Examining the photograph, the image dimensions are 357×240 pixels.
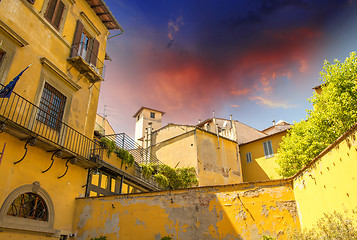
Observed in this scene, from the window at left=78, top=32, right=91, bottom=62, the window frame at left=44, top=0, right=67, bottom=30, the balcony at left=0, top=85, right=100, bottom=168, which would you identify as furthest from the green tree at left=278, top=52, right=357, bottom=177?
the window frame at left=44, top=0, right=67, bottom=30

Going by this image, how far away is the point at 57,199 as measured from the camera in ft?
30.8

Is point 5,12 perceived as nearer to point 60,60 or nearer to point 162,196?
point 60,60

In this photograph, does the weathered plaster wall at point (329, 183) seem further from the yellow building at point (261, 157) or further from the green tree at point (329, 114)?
the yellow building at point (261, 157)

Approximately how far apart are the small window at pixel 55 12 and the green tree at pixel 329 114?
43.8ft

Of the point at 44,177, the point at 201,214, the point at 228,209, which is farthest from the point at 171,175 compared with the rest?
the point at 228,209

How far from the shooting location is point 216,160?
21.4 meters

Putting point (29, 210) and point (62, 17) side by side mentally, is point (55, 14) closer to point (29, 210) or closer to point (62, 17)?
point (62, 17)

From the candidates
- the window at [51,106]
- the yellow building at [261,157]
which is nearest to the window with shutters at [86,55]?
the window at [51,106]

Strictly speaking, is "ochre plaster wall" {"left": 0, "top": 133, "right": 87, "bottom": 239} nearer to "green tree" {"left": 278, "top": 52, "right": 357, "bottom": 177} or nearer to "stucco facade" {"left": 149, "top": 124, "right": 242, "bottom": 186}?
"stucco facade" {"left": 149, "top": 124, "right": 242, "bottom": 186}

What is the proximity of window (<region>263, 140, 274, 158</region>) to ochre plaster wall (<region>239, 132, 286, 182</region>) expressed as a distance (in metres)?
0.26

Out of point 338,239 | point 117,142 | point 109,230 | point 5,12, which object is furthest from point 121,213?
point 5,12

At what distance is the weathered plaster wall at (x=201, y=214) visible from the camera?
7.68m

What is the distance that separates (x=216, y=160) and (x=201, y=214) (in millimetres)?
13437

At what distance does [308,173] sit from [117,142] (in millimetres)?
9796
